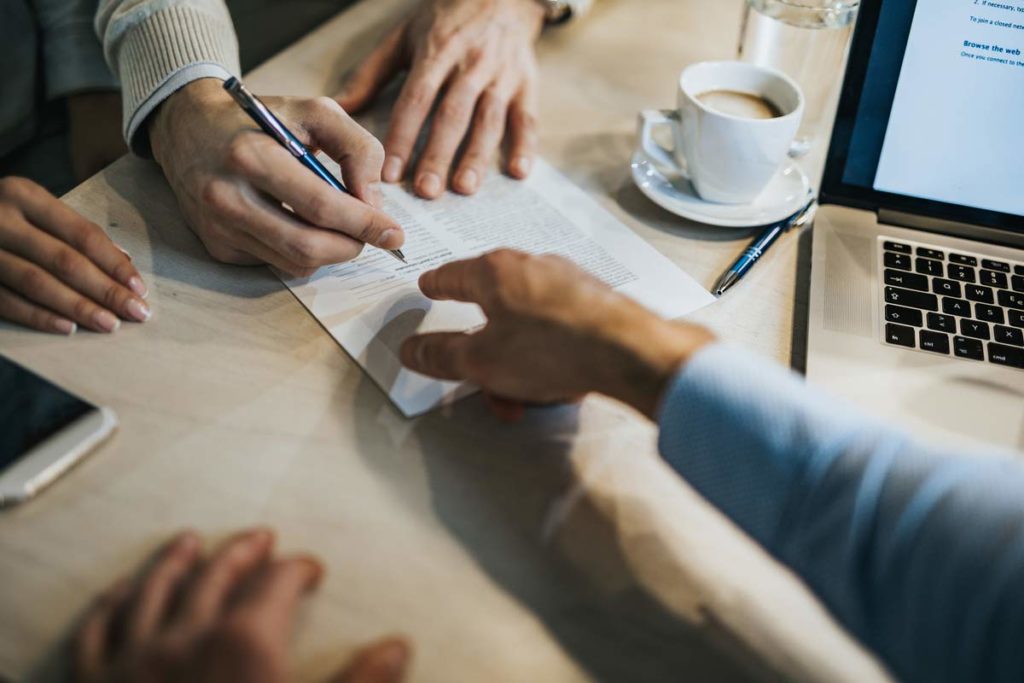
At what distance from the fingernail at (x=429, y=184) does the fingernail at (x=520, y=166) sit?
0.27ft

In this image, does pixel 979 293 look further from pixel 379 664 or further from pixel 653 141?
pixel 379 664

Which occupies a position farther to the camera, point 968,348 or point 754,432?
point 968,348

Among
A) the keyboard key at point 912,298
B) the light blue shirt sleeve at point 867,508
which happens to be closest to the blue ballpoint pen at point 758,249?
the keyboard key at point 912,298

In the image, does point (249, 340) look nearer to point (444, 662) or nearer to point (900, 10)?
point (444, 662)

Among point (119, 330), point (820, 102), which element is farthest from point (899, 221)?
point (119, 330)

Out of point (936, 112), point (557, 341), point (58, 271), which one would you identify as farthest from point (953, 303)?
point (58, 271)

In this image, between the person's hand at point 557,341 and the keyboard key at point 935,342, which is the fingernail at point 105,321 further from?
the keyboard key at point 935,342

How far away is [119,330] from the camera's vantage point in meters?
0.61

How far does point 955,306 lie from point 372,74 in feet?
2.09

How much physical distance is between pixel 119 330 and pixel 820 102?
77cm

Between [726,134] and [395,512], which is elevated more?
[726,134]

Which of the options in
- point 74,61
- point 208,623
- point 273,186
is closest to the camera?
point 208,623

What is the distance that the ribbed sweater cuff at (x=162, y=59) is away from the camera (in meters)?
0.74

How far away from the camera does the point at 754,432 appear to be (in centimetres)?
47
